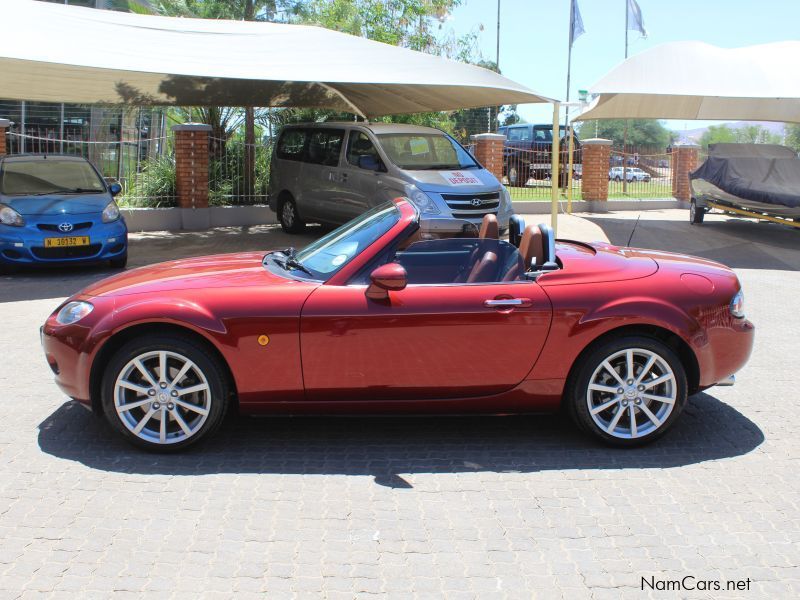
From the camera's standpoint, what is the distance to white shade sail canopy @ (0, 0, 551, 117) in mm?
12039

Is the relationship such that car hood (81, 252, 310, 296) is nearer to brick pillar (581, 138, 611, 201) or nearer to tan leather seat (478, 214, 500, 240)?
tan leather seat (478, 214, 500, 240)

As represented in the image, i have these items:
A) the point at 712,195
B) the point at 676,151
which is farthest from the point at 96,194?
the point at 676,151

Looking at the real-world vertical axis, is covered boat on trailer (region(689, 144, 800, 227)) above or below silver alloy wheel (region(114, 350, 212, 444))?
above

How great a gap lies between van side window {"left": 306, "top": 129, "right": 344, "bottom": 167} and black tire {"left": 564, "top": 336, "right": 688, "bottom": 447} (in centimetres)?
1113

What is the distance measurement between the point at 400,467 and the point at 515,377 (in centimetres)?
83

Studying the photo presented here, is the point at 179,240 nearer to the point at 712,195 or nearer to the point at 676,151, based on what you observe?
the point at 712,195

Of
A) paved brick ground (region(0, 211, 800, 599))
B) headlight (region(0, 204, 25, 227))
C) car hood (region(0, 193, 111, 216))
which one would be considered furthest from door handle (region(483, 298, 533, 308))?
headlight (region(0, 204, 25, 227))

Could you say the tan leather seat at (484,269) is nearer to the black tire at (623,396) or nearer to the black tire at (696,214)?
the black tire at (623,396)

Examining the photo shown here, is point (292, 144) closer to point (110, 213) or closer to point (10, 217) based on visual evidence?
point (110, 213)

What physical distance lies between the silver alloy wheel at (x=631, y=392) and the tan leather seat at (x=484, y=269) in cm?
83

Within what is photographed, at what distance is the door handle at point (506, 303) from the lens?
4.82 m

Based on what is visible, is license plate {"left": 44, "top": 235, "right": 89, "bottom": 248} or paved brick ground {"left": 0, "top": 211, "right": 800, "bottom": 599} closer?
paved brick ground {"left": 0, "top": 211, "right": 800, "bottom": 599}

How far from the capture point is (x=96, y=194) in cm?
1242

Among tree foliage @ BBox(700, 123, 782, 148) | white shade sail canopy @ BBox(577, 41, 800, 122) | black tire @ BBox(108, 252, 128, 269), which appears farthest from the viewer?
tree foliage @ BBox(700, 123, 782, 148)
